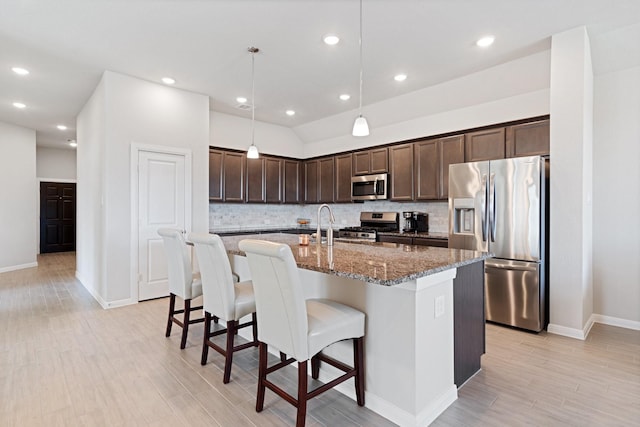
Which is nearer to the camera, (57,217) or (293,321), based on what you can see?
(293,321)

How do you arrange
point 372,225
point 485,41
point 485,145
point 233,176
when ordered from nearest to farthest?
1. point 485,41
2. point 485,145
3. point 233,176
4. point 372,225

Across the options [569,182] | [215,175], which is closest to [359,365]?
[569,182]

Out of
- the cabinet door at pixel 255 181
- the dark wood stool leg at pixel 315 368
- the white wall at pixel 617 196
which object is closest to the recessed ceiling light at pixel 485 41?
the white wall at pixel 617 196

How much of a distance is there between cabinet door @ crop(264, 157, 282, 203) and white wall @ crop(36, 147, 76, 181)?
6.38 meters

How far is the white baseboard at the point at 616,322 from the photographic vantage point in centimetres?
353

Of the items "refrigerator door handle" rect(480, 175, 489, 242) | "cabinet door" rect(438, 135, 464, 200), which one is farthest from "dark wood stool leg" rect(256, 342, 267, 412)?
"cabinet door" rect(438, 135, 464, 200)

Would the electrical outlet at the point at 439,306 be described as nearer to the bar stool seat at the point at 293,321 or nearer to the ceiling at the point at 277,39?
the bar stool seat at the point at 293,321

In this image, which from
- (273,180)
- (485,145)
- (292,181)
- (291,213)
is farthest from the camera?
(291,213)

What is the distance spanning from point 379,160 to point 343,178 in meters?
0.83

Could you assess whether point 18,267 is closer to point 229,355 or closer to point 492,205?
point 229,355

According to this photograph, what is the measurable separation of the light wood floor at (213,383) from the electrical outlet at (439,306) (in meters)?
0.60

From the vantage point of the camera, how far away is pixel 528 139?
3943 mm

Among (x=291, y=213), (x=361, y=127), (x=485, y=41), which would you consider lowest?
(x=291, y=213)

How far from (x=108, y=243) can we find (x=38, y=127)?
4592 millimetres
